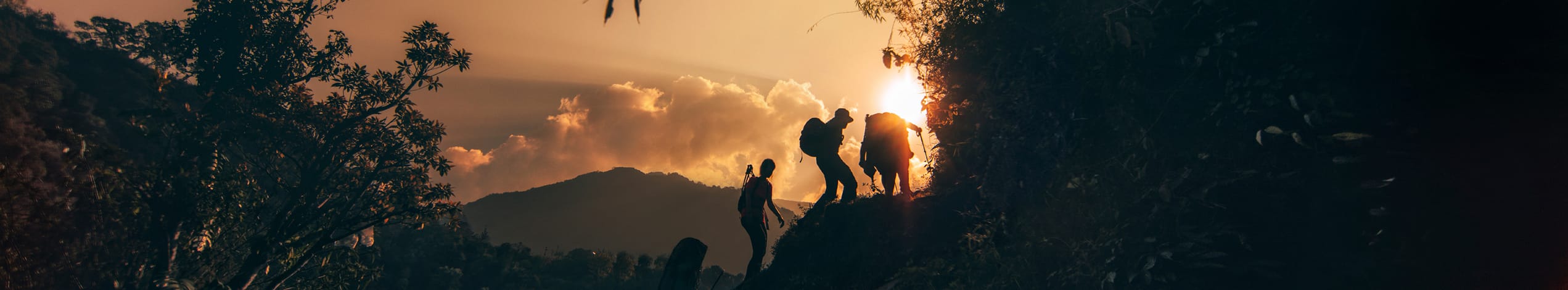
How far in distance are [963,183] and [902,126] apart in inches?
89.4

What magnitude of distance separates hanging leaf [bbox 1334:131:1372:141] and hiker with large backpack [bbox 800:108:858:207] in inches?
356

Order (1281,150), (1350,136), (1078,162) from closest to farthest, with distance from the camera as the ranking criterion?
(1350,136) < (1281,150) < (1078,162)

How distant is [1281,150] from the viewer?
498cm

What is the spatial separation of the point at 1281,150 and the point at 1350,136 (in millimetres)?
526

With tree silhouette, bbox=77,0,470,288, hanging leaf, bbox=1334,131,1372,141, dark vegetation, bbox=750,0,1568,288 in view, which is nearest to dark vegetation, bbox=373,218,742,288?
tree silhouette, bbox=77,0,470,288

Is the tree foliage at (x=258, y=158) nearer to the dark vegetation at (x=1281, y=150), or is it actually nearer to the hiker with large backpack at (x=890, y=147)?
the hiker with large backpack at (x=890, y=147)

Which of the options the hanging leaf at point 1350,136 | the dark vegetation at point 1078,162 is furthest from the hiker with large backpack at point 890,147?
the hanging leaf at point 1350,136

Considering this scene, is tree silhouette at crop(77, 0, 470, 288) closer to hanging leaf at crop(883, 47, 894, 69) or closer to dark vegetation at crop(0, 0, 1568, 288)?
dark vegetation at crop(0, 0, 1568, 288)

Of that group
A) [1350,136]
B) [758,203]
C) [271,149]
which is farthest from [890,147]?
[271,149]

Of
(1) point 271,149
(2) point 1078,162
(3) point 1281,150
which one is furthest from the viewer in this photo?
(1) point 271,149

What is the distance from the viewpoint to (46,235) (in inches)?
516

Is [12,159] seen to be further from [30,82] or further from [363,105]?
[30,82]

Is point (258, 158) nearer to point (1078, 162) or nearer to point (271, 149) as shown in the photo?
point (271, 149)

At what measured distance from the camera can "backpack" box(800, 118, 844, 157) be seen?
43.2ft
